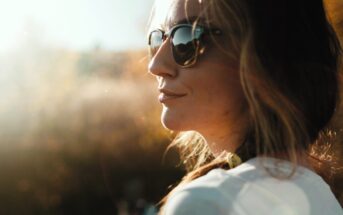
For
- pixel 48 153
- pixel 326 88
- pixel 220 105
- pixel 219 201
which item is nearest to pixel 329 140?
pixel 326 88

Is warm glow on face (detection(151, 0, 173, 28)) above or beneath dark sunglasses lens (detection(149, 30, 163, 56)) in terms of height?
above

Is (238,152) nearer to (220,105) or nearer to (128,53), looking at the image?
(220,105)

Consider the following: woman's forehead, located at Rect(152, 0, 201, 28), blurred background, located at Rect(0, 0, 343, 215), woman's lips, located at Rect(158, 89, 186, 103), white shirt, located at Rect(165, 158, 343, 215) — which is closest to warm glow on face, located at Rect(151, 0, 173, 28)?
woman's forehead, located at Rect(152, 0, 201, 28)

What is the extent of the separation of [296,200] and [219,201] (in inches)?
8.4

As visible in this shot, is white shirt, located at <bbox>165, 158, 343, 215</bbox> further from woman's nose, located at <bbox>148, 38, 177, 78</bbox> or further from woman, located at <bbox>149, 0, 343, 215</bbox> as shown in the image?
woman's nose, located at <bbox>148, 38, 177, 78</bbox>

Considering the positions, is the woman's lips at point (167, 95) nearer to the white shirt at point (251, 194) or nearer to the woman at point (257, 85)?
the woman at point (257, 85)

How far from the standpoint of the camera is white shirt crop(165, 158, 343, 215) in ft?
3.10

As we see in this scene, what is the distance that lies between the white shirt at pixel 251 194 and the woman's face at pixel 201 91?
16 cm

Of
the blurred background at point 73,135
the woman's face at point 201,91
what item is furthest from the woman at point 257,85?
the blurred background at point 73,135

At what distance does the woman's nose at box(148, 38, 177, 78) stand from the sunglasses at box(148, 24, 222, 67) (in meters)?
0.01

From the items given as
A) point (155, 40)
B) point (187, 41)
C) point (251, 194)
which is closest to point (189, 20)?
point (187, 41)

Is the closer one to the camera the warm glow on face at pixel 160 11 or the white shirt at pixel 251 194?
the white shirt at pixel 251 194

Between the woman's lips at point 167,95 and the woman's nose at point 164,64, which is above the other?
the woman's nose at point 164,64

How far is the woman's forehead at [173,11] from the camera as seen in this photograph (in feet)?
4.23
